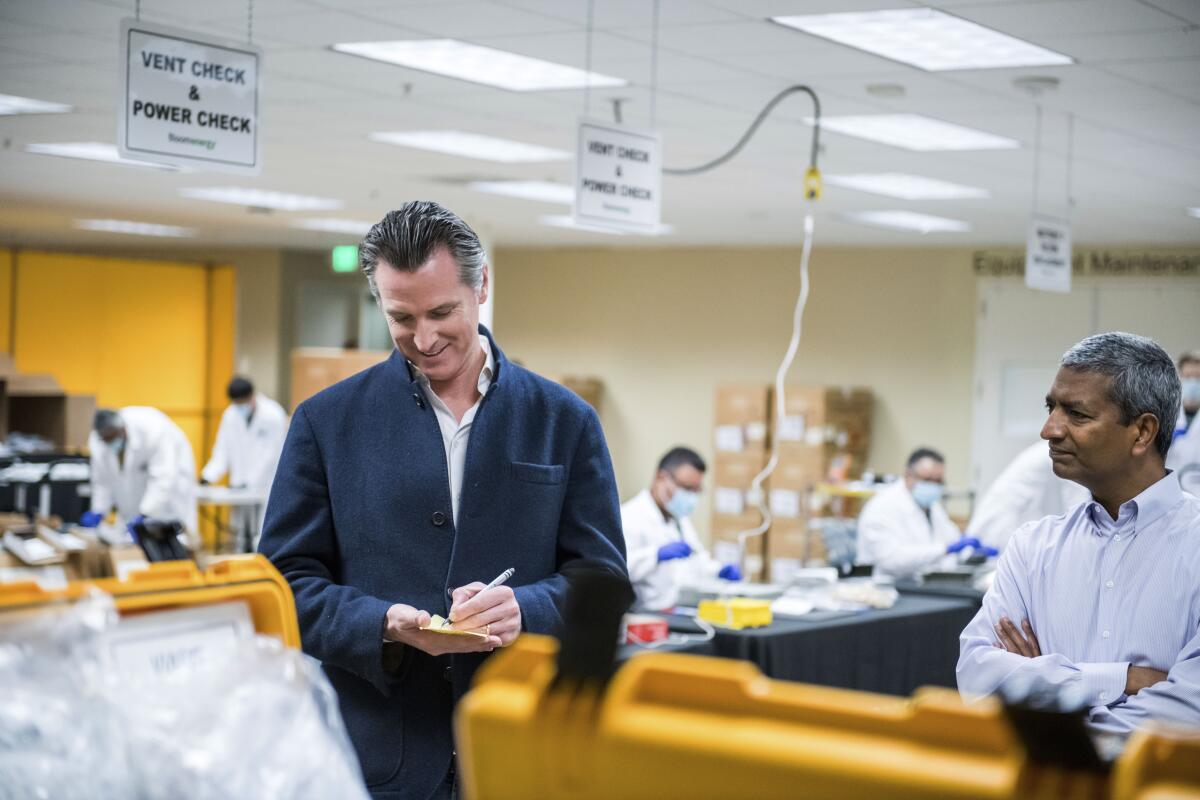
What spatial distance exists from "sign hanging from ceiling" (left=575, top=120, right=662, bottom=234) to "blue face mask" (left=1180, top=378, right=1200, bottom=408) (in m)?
3.62

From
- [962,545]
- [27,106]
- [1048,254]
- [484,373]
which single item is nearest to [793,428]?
[1048,254]

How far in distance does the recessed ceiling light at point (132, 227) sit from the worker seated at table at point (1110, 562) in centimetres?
1197

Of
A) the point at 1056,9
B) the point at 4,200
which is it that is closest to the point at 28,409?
the point at 4,200

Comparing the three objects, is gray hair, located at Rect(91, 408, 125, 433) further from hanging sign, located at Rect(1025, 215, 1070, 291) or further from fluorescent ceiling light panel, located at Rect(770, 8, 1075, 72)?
fluorescent ceiling light panel, located at Rect(770, 8, 1075, 72)

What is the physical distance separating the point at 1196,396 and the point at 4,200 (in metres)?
9.02

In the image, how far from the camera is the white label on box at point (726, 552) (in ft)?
40.8

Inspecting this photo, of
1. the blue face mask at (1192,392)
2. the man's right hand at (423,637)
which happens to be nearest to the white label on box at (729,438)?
the blue face mask at (1192,392)

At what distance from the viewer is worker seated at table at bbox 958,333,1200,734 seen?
2.11 meters

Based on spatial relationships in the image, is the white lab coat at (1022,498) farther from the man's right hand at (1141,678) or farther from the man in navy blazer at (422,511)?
the man in navy blazer at (422,511)

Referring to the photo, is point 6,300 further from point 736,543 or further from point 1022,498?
point 1022,498

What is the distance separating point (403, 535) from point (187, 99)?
9.64 feet

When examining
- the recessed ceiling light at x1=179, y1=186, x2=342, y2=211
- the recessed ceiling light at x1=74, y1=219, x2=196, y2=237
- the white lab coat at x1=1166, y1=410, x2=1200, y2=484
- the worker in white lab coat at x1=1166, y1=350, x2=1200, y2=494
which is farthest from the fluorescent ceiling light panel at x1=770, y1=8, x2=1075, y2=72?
the recessed ceiling light at x1=74, y1=219, x2=196, y2=237

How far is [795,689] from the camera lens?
0.83 metres

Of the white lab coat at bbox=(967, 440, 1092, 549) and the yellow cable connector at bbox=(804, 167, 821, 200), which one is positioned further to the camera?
the white lab coat at bbox=(967, 440, 1092, 549)
